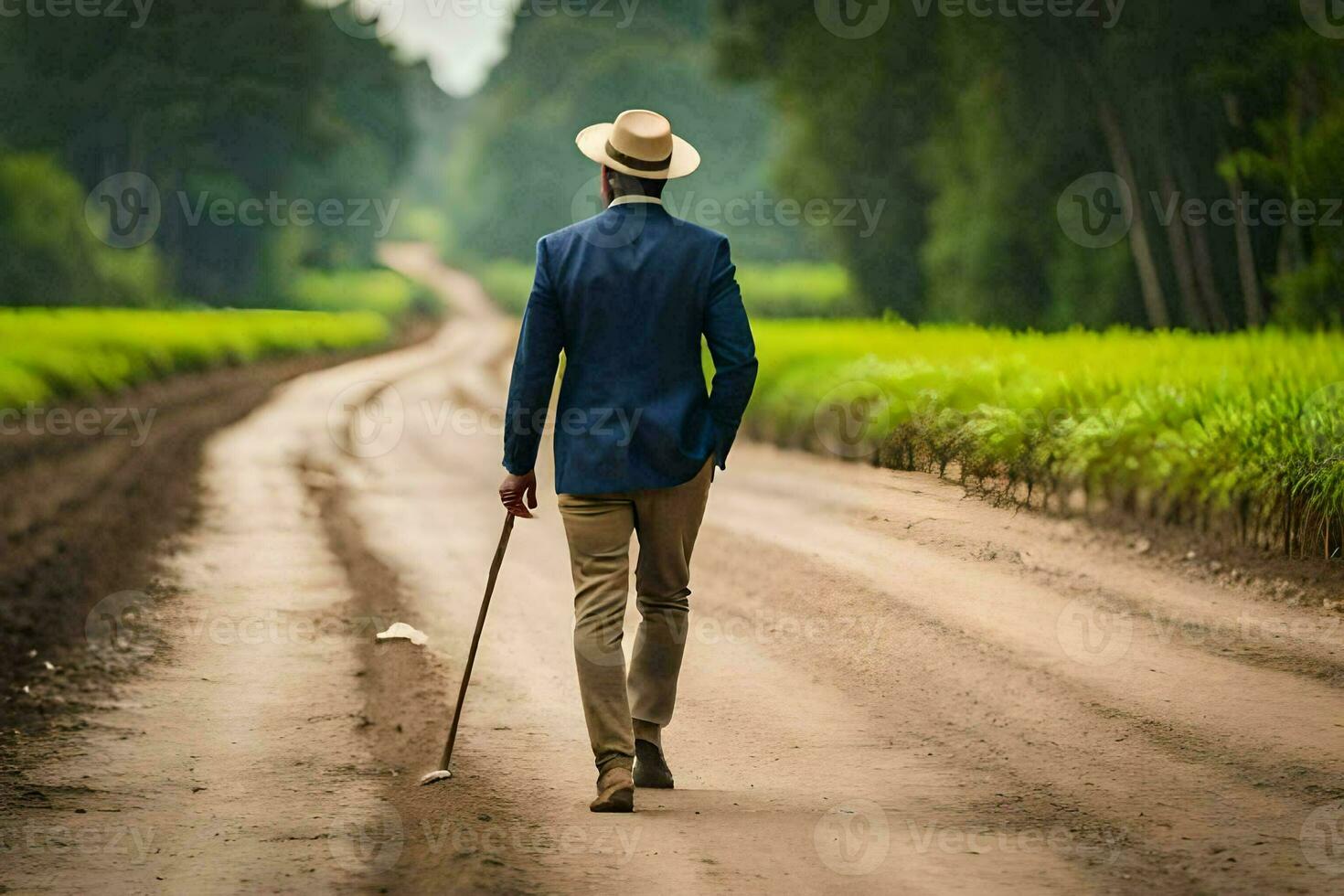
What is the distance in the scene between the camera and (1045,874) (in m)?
4.00

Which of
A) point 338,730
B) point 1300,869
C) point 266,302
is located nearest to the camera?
point 1300,869

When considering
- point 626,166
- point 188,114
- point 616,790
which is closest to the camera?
point 616,790

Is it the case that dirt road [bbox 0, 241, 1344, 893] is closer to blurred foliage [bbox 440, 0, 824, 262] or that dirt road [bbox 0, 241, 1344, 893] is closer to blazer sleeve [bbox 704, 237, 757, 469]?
blazer sleeve [bbox 704, 237, 757, 469]

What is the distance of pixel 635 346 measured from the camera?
15.2 ft

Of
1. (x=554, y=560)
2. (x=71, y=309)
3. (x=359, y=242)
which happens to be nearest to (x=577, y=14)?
(x=359, y=242)

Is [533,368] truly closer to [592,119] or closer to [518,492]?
[518,492]

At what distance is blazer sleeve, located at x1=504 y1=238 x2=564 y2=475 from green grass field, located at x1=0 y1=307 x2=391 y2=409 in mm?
15175

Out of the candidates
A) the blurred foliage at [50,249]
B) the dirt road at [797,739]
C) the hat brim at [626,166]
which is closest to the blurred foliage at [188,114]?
the blurred foliage at [50,249]

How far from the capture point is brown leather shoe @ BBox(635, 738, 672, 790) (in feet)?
16.2

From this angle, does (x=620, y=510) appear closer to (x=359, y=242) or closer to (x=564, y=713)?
(x=564, y=713)

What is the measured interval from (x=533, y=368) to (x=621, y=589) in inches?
29.1

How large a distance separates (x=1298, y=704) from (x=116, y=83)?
3565 cm

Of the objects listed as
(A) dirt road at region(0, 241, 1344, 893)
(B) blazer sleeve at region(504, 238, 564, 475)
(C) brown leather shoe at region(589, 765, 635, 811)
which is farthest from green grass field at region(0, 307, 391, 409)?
(C) brown leather shoe at region(589, 765, 635, 811)

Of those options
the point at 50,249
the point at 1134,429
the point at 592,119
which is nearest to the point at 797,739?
the point at 1134,429
